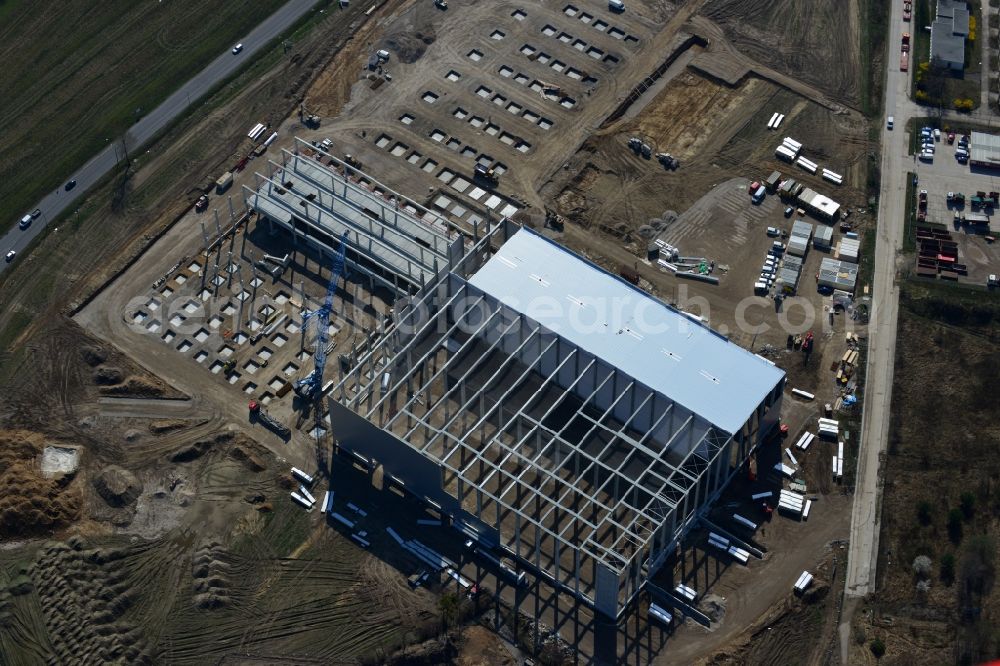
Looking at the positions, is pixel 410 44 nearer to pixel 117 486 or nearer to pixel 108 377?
pixel 108 377

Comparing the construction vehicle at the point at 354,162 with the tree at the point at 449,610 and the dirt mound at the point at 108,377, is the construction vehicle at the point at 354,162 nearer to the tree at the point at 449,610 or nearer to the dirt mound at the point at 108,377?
the dirt mound at the point at 108,377

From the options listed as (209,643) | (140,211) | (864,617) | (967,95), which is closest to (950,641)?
(864,617)

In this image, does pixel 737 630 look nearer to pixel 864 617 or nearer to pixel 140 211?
pixel 864 617

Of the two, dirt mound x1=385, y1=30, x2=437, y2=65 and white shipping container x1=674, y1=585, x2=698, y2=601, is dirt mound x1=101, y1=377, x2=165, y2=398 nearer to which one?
white shipping container x1=674, y1=585, x2=698, y2=601

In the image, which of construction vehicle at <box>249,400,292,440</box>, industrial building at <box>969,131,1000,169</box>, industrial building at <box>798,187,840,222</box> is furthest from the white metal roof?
industrial building at <box>969,131,1000,169</box>

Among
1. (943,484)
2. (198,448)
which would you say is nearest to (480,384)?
(198,448)

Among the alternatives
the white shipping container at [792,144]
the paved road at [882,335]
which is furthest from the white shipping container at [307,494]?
the white shipping container at [792,144]
